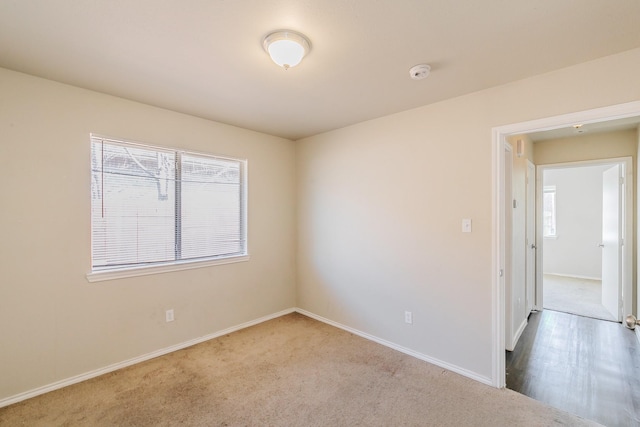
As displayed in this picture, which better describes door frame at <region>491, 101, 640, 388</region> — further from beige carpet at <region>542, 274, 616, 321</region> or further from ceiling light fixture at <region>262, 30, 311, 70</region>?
beige carpet at <region>542, 274, 616, 321</region>

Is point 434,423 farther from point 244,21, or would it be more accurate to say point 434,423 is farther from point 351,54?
point 244,21

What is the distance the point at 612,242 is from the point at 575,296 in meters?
1.50

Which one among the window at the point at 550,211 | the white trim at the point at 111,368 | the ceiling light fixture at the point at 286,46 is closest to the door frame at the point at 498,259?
the ceiling light fixture at the point at 286,46

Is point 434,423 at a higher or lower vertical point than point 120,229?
lower

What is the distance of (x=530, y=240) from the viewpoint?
13.0 feet

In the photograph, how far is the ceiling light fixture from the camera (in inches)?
65.7

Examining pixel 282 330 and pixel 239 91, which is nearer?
pixel 239 91

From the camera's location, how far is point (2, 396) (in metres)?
2.12

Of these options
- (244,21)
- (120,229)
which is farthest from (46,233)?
(244,21)

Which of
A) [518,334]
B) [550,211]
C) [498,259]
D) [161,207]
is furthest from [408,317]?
[550,211]

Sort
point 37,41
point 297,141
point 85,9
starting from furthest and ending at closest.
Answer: point 297,141
point 37,41
point 85,9

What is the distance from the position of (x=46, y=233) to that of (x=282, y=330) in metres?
2.45

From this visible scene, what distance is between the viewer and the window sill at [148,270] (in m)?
2.53

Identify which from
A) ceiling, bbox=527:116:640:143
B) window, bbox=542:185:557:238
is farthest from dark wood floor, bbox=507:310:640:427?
window, bbox=542:185:557:238
